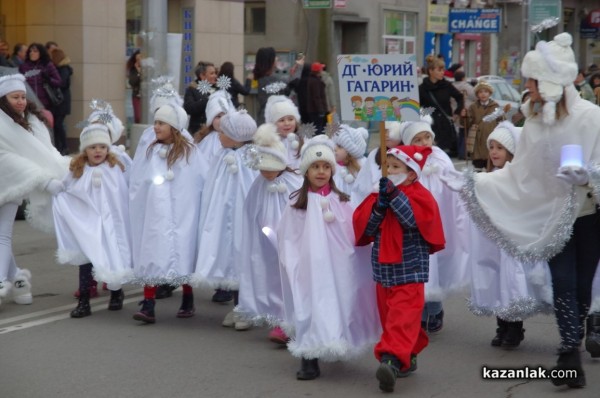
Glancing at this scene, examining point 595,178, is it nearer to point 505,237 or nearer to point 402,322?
point 505,237

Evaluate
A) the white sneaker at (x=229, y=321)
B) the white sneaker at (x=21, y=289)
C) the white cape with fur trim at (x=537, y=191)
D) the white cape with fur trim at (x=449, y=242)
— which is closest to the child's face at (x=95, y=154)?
the white sneaker at (x=21, y=289)

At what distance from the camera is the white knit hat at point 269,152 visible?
7.75 meters

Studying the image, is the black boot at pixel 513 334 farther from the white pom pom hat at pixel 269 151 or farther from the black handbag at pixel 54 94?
the black handbag at pixel 54 94

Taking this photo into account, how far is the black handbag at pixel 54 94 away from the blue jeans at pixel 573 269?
1229 cm

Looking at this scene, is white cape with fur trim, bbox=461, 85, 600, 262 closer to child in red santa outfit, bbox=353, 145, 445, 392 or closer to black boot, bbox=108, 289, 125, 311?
child in red santa outfit, bbox=353, 145, 445, 392

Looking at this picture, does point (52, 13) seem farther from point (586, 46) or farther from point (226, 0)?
point (586, 46)

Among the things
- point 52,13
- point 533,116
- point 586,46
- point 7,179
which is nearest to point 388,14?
point 52,13

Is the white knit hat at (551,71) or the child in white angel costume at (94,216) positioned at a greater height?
the white knit hat at (551,71)

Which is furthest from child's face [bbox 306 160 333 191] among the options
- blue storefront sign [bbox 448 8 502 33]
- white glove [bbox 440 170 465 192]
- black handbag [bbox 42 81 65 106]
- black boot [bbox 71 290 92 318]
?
blue storefront sign [bbox 448 8 502 33]

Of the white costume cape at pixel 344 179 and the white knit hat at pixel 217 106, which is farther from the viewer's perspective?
A: the white knit hat at pixel 217 106

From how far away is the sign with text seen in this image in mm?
6930

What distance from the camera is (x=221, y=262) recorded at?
837cm

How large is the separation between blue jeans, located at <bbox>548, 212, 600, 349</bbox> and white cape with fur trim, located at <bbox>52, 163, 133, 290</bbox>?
339 cm

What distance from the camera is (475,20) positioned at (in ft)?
103
